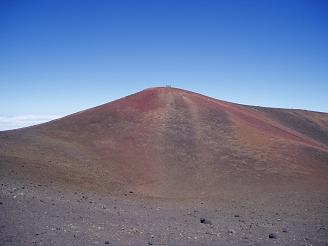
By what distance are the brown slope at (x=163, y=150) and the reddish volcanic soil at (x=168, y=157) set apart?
7 centimetres

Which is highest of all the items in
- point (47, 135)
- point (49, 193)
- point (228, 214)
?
point (47, 135)

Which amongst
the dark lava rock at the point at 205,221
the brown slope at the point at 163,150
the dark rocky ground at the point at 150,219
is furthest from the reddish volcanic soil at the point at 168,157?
the dark lava rock at the point at 205,221

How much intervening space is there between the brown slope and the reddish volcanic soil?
0.07m

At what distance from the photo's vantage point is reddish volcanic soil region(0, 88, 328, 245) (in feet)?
59.6

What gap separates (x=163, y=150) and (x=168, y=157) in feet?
3.48

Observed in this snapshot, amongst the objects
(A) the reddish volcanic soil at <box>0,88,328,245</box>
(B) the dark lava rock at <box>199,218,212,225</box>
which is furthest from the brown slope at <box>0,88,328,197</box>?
(B) the dark lava rock at <box>199,218,212,225</box>

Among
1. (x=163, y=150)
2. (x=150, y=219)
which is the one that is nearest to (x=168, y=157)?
(x=163, y=150)

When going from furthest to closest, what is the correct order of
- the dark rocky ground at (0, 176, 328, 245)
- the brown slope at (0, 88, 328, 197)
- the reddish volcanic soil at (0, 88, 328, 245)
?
the brown slope at (0, 88, 328, 197)
the reddish volcanic soil at (0, 88, 328, 245)
the dark rocky ground at (0, 176, 328, 245)

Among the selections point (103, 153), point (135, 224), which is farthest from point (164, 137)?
point (135, 224)

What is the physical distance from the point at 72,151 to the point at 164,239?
14.6 meters

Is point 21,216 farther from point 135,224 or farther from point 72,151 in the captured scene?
point 72,151

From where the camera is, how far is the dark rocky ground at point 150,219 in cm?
1005

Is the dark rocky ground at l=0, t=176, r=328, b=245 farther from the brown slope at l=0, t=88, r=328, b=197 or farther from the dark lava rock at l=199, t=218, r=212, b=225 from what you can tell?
the brown slope at l=0, t=88, r=328, b=197

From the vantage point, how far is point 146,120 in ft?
102
